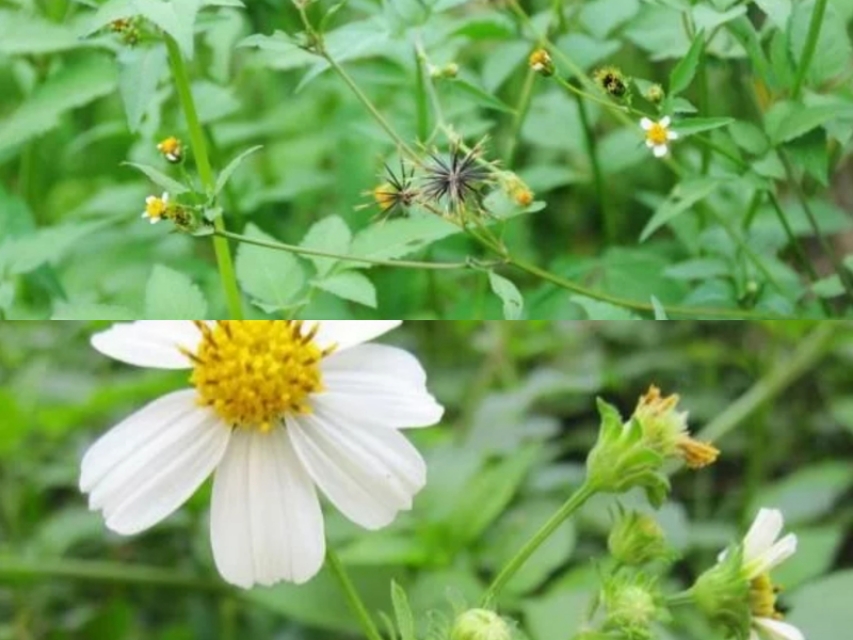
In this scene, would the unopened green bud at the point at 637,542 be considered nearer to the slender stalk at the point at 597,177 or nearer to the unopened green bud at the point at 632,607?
the unopened green bud at the point at 632,607

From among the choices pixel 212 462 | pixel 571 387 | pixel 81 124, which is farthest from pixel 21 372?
pixel 212 462

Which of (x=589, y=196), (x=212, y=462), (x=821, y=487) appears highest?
(x=212, y=462)

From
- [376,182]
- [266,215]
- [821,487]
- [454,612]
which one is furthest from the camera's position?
[821,487]

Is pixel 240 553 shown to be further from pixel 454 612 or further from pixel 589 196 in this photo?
pixel 589 196

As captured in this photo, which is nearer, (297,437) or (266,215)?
(297,437)

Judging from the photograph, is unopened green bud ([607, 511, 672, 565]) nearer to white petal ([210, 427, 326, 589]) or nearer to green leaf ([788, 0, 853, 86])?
white petal ([210, 427, 326, 589])

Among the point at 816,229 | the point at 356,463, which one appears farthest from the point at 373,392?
the point at 816,229
